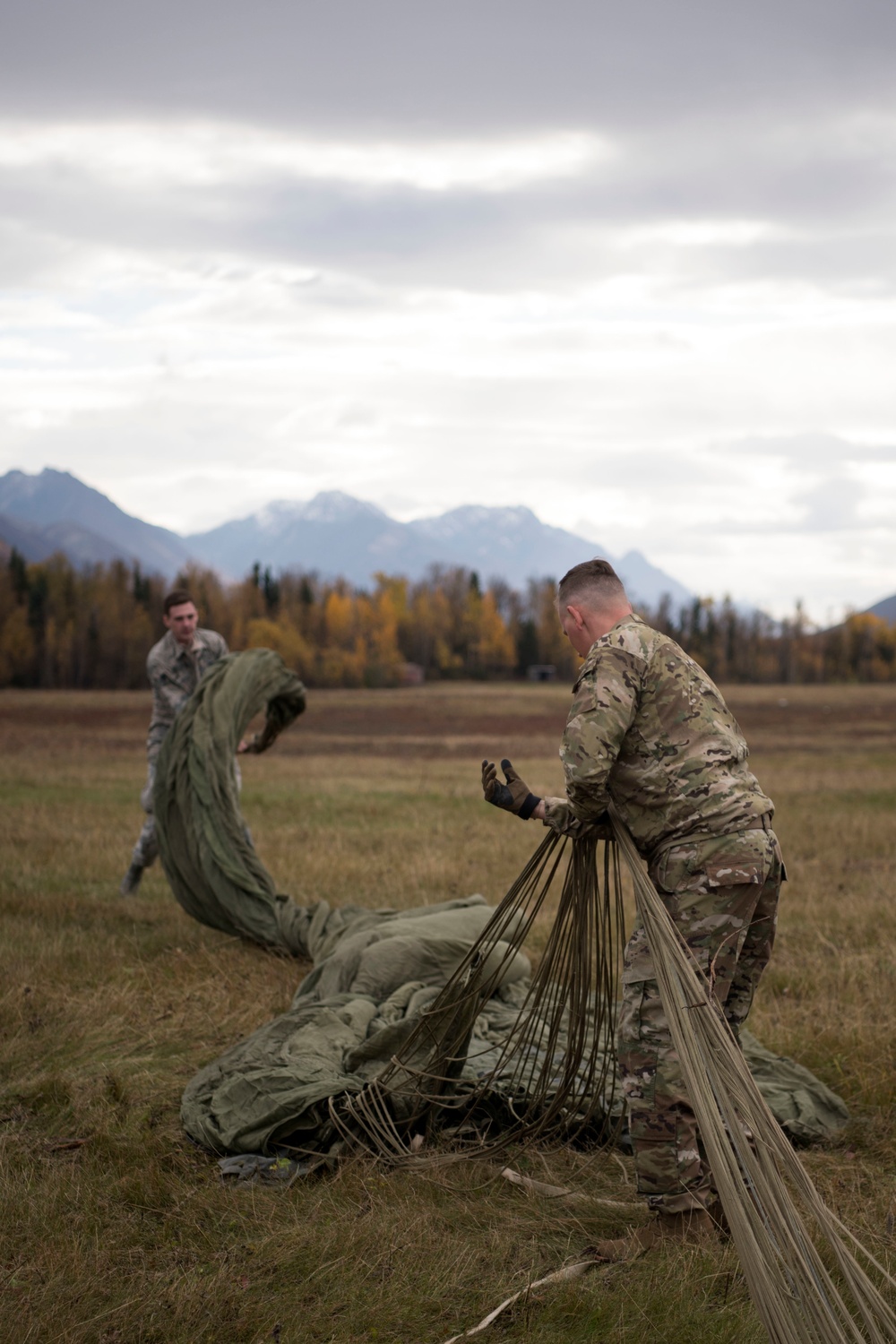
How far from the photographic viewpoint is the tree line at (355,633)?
81250 millimetres

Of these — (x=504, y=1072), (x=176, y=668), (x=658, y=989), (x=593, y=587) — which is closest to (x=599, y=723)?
(x=593, y=587)

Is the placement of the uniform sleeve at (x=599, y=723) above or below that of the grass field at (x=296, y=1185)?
above

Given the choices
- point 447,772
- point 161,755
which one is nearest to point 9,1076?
point 161,755

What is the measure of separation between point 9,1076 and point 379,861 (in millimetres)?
4951

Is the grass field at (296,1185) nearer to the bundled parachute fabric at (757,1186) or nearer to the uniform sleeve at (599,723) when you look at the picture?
the bundled parachute fabric at (757,1186)

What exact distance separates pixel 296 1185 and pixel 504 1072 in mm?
1078

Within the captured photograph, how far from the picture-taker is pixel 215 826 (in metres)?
7.10

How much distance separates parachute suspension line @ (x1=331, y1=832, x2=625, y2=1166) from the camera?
4.32 m

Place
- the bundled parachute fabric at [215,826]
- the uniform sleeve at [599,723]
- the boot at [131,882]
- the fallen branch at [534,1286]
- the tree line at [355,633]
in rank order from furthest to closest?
1. the tree line at [355,633]
2. the boot at [131,882]
3. the bundled parachute fabric at [215,826]
4. the uniform sleeve at [599,723]
5. the fallen branch at [534,1286]

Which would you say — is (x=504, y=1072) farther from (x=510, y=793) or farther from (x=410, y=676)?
(x=410, y=676)

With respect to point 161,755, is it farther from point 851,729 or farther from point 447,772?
point 851,729

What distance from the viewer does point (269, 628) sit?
88.9 metres

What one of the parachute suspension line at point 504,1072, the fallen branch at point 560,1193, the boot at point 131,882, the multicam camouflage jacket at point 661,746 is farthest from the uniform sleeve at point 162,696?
the multicam camouflage jacket at point 661,746

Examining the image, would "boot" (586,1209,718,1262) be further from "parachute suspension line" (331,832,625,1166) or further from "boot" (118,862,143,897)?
"boot" (118,862,143,897)
